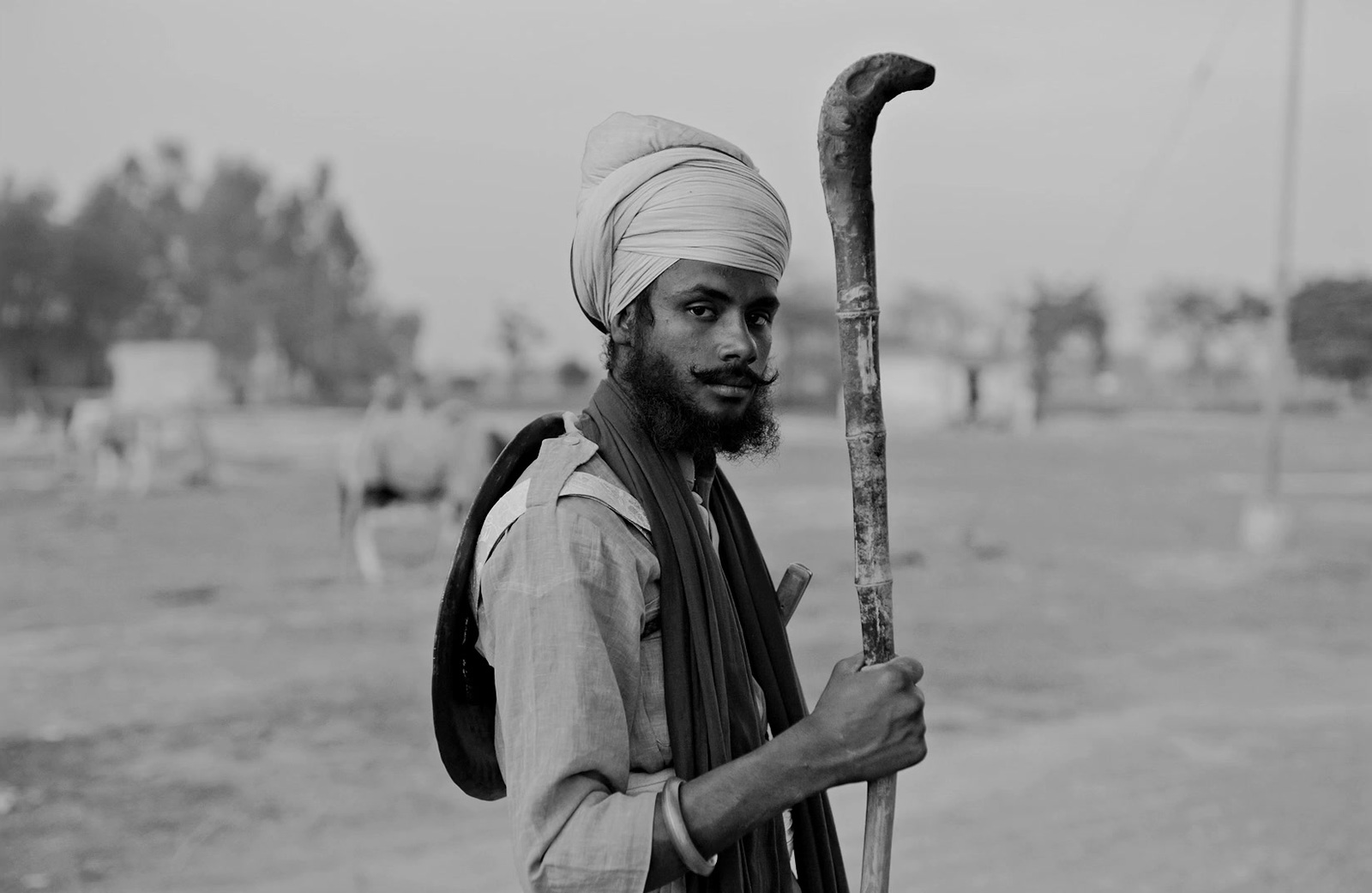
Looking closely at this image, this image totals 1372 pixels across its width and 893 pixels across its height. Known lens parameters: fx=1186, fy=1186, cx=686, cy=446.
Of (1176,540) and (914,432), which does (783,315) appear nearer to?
Answer: (914,432)

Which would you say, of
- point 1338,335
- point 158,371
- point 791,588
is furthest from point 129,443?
point 1338,335

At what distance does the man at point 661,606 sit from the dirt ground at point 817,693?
2.79 m

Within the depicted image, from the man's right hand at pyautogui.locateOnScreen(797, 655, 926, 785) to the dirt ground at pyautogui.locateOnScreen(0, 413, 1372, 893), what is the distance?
2954mm

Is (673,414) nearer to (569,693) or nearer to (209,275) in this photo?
(569,693)

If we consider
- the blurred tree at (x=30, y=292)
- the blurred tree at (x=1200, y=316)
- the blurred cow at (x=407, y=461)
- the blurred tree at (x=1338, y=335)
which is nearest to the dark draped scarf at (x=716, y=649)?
the blurred cow at (x=407, y=461)

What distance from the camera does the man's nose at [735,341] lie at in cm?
137

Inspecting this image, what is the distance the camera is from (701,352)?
138 centimetres

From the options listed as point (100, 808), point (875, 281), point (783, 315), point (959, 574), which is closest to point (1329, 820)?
point (875, 281)

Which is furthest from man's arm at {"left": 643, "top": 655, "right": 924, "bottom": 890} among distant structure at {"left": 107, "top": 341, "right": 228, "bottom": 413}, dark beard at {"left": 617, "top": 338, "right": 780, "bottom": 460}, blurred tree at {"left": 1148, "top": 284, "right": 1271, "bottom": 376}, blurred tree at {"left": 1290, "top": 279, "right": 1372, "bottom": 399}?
blurred tree at {"left": 1148, "top": 284, "right": 1271, "bottom": 376}

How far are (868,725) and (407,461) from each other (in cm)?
877

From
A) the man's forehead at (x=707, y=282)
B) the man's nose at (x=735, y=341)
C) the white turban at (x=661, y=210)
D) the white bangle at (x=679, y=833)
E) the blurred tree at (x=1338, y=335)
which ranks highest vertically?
the white turban at (x=661, y=210)

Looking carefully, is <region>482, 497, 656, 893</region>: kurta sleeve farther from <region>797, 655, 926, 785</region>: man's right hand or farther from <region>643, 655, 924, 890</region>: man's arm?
<region>797, 655, 926, 785</region>: man's right hand

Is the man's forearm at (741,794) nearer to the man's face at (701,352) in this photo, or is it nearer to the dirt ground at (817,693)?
the man's face at (701,352)

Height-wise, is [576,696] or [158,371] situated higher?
[576,696]
